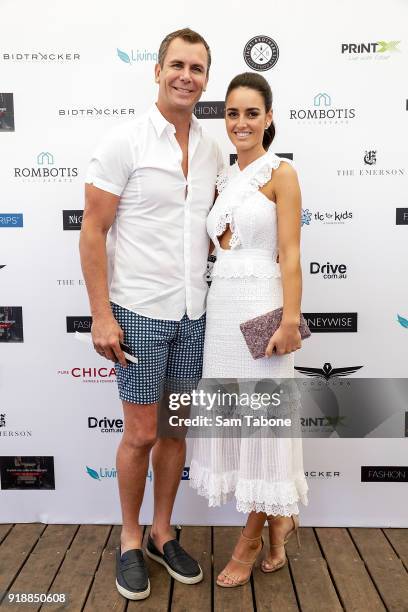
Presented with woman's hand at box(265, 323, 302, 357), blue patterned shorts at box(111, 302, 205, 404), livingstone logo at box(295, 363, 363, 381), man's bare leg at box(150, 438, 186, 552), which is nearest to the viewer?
woman's hand at box(265, 323, 302, 357)

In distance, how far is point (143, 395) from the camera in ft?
6.45

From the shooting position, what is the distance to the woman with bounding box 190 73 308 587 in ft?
6.00

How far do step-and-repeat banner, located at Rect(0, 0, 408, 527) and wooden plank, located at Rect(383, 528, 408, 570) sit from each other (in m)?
0.05

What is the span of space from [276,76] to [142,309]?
1.17 m

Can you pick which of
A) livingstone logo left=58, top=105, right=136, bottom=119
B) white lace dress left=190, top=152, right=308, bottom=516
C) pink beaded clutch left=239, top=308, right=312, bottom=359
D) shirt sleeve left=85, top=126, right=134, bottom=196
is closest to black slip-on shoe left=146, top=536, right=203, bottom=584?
white lace dress left=190, top=152, right=308, bottom=516

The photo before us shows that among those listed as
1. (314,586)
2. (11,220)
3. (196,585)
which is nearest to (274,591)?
(314,586)

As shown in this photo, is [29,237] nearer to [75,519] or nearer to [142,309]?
[142,309]

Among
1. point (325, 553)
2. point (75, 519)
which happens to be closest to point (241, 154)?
point (325, 553)

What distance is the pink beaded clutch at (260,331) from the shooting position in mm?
1834

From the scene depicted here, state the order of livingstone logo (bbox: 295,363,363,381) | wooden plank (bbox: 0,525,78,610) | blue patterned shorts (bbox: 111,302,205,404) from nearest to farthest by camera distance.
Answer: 1. blue patterned shorts (bbox: 111,302,205,404)
2. wooden plank (bbox: 0,525,78,610)
3. livingstone logo (bbox: 295,363,363,381)

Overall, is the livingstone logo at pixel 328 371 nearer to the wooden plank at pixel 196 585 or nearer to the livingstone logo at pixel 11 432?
the wooden plank at pixel 196 585

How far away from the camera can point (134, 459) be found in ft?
6.71

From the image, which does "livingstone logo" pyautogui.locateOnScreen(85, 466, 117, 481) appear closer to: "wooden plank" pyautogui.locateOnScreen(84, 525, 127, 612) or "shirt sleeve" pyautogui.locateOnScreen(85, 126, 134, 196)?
"wooden plank" pyautogui.locateOnScreen(84, 525, 127, 612)

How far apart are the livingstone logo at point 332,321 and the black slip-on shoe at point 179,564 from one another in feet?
3.48
